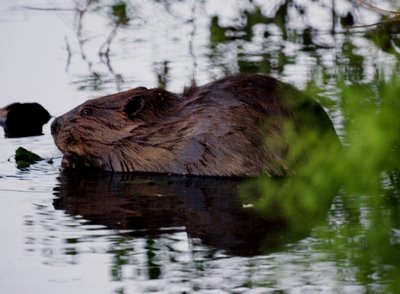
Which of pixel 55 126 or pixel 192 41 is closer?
pixel 55 126

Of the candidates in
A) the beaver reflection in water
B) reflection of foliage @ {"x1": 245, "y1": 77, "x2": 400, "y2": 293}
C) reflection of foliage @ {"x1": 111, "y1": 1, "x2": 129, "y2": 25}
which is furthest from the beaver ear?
reflection of foliage @ {"x1": 111, "y1": 1, "x2": 129, "y2": 25}

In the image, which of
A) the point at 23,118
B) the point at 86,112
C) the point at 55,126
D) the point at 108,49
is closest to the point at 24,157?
the point at 55,126

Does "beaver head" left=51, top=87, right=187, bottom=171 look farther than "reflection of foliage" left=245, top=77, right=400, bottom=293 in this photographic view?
Yes

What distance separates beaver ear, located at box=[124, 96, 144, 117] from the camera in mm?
7176

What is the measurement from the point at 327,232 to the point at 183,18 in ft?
19.7

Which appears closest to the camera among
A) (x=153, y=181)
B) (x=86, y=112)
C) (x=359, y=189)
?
(x=359, y=189)

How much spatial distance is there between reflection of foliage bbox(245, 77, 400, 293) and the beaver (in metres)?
2.10

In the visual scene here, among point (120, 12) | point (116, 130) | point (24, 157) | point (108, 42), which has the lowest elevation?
point (24, 157)

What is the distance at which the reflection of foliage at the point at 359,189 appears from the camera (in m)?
5.05

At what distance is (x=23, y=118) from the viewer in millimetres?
8109

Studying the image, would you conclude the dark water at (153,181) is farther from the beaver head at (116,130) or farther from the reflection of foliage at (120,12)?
the beaver head at (116,130)

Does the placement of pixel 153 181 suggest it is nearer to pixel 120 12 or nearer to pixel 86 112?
pixel 86 112

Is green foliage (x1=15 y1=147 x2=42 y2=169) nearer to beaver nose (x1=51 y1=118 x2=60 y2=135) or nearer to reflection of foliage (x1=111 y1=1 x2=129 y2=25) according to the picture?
beaver nose (x1=51 y1=118 x2=60 y2=135)

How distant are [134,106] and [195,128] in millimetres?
524
